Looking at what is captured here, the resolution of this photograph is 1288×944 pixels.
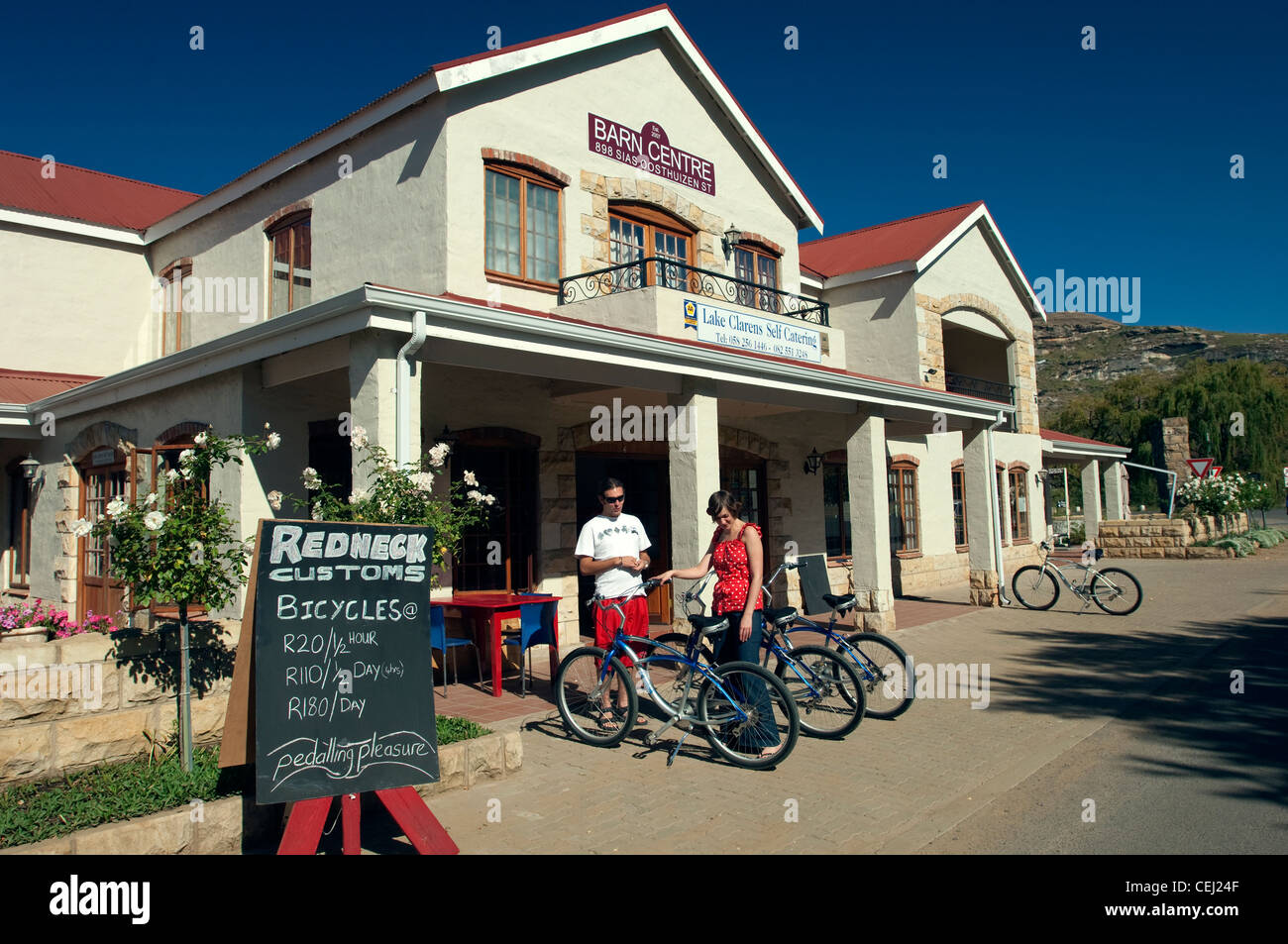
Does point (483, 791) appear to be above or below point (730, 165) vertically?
below

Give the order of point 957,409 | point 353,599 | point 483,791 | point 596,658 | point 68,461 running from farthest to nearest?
point 957,409
point 68,461
point 596,658
point 483,791
point 353,599

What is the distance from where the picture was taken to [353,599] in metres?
4.32

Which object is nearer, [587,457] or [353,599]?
[353,599]

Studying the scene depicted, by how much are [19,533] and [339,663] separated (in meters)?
11.1

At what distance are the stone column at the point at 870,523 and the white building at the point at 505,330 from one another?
0.04m

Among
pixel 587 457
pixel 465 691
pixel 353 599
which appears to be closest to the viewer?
pixel 353 599

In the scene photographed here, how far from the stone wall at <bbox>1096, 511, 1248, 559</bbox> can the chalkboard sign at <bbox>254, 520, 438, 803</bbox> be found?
2402 centimetres

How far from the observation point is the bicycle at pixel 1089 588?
12633 mm

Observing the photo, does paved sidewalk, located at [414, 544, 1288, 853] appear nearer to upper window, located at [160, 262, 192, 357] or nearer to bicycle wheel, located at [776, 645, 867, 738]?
bicycle wheel, located at [776, 645, 867, 738]

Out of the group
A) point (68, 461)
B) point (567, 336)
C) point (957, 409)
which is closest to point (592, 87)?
point (567, 336)

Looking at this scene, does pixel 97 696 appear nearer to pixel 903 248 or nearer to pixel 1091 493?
pixel 903 248
